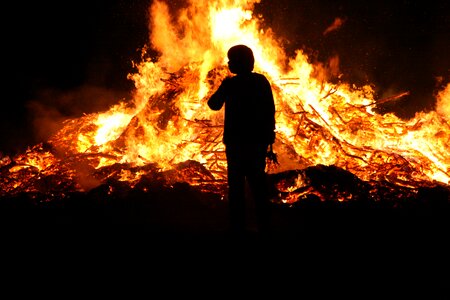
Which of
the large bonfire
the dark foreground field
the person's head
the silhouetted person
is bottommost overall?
the dark foreground field

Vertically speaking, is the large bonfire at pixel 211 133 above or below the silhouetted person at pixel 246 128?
above

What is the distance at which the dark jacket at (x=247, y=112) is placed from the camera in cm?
348

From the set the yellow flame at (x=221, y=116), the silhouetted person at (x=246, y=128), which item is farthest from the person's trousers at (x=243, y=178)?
the yellow flame at (x=221, y=116)

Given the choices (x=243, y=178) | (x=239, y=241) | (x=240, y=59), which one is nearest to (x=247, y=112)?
(x=240, y=59)

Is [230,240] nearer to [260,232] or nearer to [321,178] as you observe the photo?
[260,232]

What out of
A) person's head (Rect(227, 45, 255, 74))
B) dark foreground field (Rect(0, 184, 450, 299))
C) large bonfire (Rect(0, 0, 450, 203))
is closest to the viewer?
dark foreground field (Rect(0, 184, 450, 299))

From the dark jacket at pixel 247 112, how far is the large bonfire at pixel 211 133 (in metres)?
2.17

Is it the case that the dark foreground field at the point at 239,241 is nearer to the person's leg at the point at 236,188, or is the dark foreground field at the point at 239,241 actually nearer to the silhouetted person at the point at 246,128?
the person's leg at the point at 236,188

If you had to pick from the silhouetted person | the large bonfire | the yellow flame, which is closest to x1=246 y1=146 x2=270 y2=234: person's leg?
the silhouetted person

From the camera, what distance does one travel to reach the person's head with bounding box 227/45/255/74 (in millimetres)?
3457

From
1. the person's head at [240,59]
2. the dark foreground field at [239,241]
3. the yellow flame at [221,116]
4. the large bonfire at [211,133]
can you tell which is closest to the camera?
the dark foreground field at [239,241]

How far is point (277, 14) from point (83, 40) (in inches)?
312

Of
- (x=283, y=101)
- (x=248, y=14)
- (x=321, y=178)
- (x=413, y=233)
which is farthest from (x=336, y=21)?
(x=413, y=233)

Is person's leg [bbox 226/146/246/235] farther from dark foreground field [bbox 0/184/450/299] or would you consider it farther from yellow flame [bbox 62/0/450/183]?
yellow flame [bbox 62/0/450/183]
